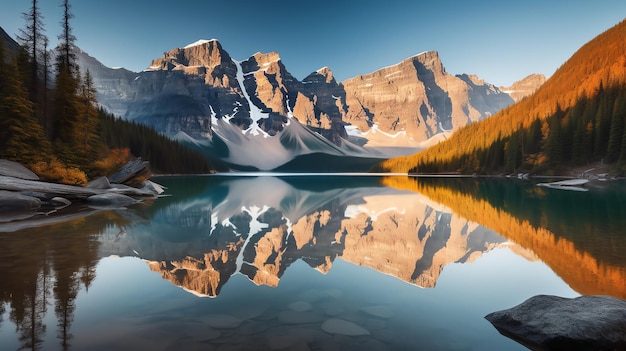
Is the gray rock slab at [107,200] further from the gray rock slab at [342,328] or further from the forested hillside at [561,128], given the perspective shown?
the forested hillside at [561,128]

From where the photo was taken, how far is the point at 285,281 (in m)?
9.23

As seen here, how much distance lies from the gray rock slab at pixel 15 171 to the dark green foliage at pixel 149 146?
63282mm

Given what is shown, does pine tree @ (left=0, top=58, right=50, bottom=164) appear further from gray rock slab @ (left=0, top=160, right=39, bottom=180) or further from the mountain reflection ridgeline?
the mountain reflection ridgeline

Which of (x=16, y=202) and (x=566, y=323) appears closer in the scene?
(x=566, y=323)

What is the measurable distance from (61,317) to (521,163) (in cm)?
10803

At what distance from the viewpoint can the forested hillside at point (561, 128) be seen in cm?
7919

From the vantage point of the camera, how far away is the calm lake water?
227 inches

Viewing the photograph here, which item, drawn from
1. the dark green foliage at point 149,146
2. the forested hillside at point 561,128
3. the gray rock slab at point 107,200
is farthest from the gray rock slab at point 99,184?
the forested hillside at point 561,128

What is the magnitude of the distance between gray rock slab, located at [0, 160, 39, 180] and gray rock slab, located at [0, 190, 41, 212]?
3151 millimetres

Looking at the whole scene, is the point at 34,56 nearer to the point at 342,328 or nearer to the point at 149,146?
the point at 342,328

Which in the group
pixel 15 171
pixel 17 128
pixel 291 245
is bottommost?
pixel 291 245

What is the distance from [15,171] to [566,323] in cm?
3378

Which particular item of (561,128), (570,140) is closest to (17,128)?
(570,140)

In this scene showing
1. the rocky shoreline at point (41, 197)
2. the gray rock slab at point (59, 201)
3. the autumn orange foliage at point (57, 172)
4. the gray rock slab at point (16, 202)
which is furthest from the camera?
the autumn orange foliage at point (57, 172)
